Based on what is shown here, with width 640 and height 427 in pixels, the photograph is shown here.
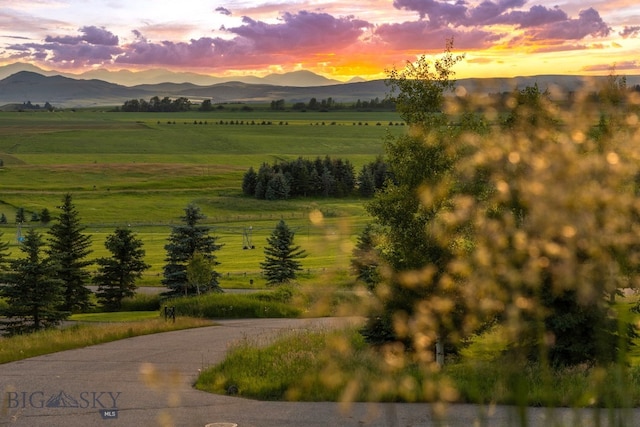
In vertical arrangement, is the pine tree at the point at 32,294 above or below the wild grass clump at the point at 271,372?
below

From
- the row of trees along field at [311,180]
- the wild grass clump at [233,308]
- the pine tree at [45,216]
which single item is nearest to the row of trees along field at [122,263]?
the wild grass clump at [233,308]

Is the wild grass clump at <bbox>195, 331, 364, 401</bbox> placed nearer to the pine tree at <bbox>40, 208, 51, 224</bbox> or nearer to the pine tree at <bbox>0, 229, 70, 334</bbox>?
the pine tree at <bbox>0, 229, 70, 334</bbox>

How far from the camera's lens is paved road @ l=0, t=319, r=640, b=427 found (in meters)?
11.7

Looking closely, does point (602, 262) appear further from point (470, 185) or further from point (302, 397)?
point (302, 397)

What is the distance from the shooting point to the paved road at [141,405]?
11695mm

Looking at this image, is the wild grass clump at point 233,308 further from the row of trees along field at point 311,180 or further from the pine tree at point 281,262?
the row of trees along field at point 311,180

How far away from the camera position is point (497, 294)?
7.25 feet

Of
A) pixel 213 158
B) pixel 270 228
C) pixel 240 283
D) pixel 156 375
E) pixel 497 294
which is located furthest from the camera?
pixel 213 158

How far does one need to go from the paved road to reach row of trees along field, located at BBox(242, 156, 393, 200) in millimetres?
101559

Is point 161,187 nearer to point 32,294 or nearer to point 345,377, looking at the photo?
point 32,294

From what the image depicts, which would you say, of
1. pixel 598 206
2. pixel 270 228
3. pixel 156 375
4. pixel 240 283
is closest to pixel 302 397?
pixel 156 375

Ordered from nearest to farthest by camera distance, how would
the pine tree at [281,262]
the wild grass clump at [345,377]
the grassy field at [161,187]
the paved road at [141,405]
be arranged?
the paved road at [141,405], the wild grass clump at [345,377], the pine tree at [281,262], the grassy field at [161,187]

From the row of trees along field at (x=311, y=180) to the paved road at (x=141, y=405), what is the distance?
10156cm

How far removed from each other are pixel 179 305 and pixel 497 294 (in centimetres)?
3355
